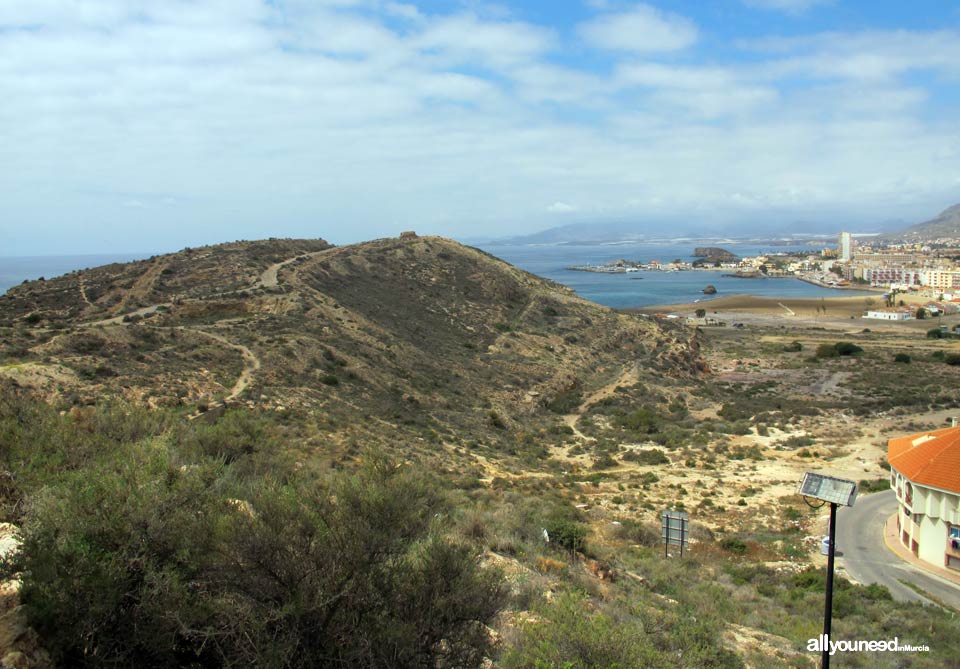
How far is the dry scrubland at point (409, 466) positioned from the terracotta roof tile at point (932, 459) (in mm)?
3409

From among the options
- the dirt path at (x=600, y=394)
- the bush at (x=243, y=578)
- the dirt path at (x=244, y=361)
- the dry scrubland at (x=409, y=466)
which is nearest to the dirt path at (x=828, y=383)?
the dry scrubland at (x=409, y=466)

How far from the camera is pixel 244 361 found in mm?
26562

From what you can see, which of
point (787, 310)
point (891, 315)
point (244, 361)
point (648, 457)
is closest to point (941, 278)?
point (787, 310)

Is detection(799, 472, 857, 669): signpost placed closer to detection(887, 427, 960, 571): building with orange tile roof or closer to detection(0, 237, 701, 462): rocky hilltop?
detection(887, 427, 960, 571): building with orange tile roof

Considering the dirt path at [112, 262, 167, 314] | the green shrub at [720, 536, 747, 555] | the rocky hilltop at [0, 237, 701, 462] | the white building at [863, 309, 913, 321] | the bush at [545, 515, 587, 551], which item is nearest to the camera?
the bush at [545, 515, 587, 551]

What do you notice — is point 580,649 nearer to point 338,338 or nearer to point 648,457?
point 648,457

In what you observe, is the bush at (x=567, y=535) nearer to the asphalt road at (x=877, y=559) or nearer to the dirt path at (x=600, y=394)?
the asphalt road at (x=877, y=559)

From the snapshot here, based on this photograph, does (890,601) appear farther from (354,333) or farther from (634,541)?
(354,333)

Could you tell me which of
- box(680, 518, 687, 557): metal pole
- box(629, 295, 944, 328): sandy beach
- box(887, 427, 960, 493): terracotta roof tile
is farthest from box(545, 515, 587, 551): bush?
box(629, 295, 944, 328): sandy beach

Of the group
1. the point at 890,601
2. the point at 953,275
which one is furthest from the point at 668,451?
the point at 953,275

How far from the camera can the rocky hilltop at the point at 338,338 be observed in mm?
23141

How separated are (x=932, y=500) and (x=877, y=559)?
2.16 meters

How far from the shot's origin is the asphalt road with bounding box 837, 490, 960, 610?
47.4 feet

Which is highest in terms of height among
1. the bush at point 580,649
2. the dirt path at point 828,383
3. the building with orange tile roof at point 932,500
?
the bush at point 580,649
